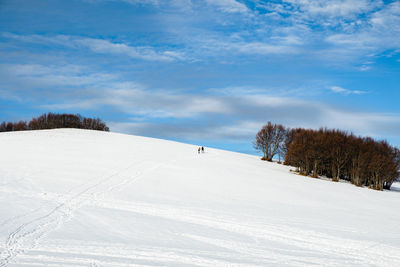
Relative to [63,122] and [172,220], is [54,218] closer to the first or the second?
[172,220]

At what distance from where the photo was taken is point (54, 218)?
13.3 meters

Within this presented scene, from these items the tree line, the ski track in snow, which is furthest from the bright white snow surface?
the tree line

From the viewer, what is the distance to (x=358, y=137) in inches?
2260

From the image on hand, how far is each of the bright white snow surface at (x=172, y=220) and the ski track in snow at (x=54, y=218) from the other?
0.04 m

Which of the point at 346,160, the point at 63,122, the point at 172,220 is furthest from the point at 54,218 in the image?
the point at 63,122

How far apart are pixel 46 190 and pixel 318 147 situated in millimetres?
41545

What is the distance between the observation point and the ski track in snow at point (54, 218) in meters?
9.43

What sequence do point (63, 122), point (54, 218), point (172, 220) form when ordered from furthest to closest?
point (63, 122) → point (172, 220) → point (54, 218)

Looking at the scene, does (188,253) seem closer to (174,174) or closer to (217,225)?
(217,225)

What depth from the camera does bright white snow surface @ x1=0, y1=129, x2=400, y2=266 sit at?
9.66 meters

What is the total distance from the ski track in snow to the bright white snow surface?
39 millimetres

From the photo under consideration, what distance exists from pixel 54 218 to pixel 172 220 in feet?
17.2

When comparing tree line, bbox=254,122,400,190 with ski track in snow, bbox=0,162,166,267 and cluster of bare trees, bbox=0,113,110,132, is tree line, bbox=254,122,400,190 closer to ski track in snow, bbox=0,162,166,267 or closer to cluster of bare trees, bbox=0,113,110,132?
ski track in snow, bbox=0,162,166,267

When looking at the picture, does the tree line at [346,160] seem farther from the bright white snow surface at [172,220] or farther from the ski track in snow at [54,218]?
the ski track in snow at [54,218]
